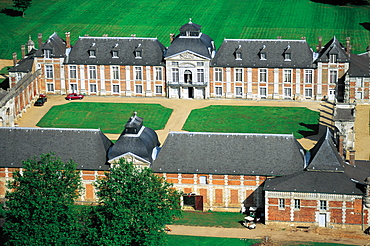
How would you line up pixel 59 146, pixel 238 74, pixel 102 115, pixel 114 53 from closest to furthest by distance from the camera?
pixel 59 146
pixel 102 115
pixel 238 74
pixel 114 53

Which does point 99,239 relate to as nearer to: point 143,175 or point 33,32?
point 143,175

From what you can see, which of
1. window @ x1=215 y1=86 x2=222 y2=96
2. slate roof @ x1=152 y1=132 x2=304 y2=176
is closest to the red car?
window @ x1=215 y1=86 x2=222 y2=96

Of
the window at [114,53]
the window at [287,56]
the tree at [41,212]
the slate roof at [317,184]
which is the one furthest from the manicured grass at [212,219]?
the window at [114,53]

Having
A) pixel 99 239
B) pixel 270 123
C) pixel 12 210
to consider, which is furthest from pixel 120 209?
pixel 270 123

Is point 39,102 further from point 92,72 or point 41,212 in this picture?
point 41,212

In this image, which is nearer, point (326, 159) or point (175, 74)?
point (326, 159)

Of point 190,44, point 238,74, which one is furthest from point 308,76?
point 190,44

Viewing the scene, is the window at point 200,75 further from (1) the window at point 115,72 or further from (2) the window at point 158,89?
(1) the window at point 115,72
